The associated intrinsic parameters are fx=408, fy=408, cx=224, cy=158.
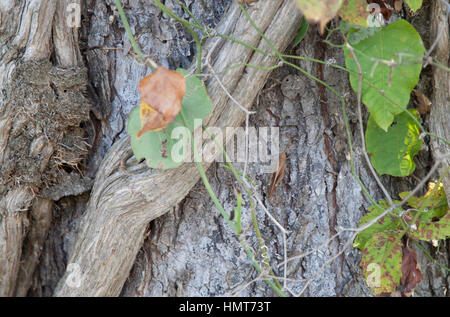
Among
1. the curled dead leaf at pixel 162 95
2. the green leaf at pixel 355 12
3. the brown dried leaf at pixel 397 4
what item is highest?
the green leaf at pixel 355 12

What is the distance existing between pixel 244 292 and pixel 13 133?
0.69m

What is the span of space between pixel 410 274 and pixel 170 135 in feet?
2.17

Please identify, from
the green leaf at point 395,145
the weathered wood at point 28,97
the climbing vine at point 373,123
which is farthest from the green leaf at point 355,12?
the weathered wood at point 28,97

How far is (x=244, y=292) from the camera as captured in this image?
3.36ft

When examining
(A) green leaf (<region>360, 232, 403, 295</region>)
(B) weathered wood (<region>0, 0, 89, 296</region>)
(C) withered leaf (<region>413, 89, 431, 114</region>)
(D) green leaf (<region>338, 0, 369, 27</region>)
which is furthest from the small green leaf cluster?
(B) weathered wood (<region>0, 0, 89, 296</region>)

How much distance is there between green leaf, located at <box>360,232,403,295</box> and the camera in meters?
0.95

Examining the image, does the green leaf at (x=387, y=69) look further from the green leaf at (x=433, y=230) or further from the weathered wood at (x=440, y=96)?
the green leaf at (x=433, y=230)

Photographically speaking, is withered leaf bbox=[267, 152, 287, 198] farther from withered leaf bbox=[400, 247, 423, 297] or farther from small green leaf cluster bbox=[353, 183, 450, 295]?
withered leaf bbox=[400, 247, 423, 297]

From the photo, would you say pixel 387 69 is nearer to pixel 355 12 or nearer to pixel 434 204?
pixel 355 12

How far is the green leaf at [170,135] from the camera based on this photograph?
866 mm

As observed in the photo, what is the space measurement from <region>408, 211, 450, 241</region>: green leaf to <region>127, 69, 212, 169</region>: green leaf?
1.89 feet

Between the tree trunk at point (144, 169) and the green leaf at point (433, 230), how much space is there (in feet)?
0.41

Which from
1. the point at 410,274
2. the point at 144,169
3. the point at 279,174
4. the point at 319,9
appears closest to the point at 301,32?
the point at 319,9
